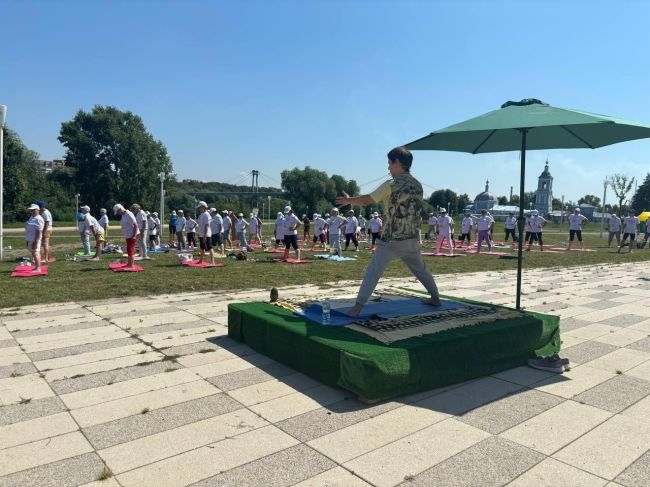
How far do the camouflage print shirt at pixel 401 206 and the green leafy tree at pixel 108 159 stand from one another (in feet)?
195

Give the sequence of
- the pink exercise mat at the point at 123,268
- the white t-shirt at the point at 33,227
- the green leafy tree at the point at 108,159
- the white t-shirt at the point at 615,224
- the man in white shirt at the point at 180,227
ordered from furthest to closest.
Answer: the green leafy tree at the point at 108,159 < the white t-shirt at the point at 615,224 < the man in white shirt at the point at 180,227 < the pink exercise mat at the point at 123,268 < the white t-shirt at the point at 33,227

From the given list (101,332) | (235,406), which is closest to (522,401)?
(235,406)

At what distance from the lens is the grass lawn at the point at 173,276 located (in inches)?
360

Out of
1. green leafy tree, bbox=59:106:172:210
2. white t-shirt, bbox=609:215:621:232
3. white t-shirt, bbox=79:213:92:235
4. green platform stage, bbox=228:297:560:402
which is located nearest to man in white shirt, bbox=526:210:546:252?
white t-shirt, bbox=609:215:621:232

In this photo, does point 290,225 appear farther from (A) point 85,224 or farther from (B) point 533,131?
(B) point 533,131

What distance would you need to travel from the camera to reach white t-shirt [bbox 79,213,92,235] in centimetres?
1512

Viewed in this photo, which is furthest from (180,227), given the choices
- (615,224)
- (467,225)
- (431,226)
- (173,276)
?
(615,224)

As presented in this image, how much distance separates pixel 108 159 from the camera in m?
60.8

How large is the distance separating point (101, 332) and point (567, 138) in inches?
260

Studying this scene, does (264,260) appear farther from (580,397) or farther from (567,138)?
(580,397)

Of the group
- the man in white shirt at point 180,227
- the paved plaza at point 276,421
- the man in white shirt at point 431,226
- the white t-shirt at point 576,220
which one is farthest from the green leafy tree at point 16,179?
the paved plaza at point 276,421

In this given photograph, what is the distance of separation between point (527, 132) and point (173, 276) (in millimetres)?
8617

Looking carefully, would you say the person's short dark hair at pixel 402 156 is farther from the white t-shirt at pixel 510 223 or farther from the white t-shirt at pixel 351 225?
the white t-shirt at pixel 510 223

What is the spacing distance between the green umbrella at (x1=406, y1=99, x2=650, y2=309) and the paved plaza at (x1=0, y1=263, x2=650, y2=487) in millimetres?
2116
